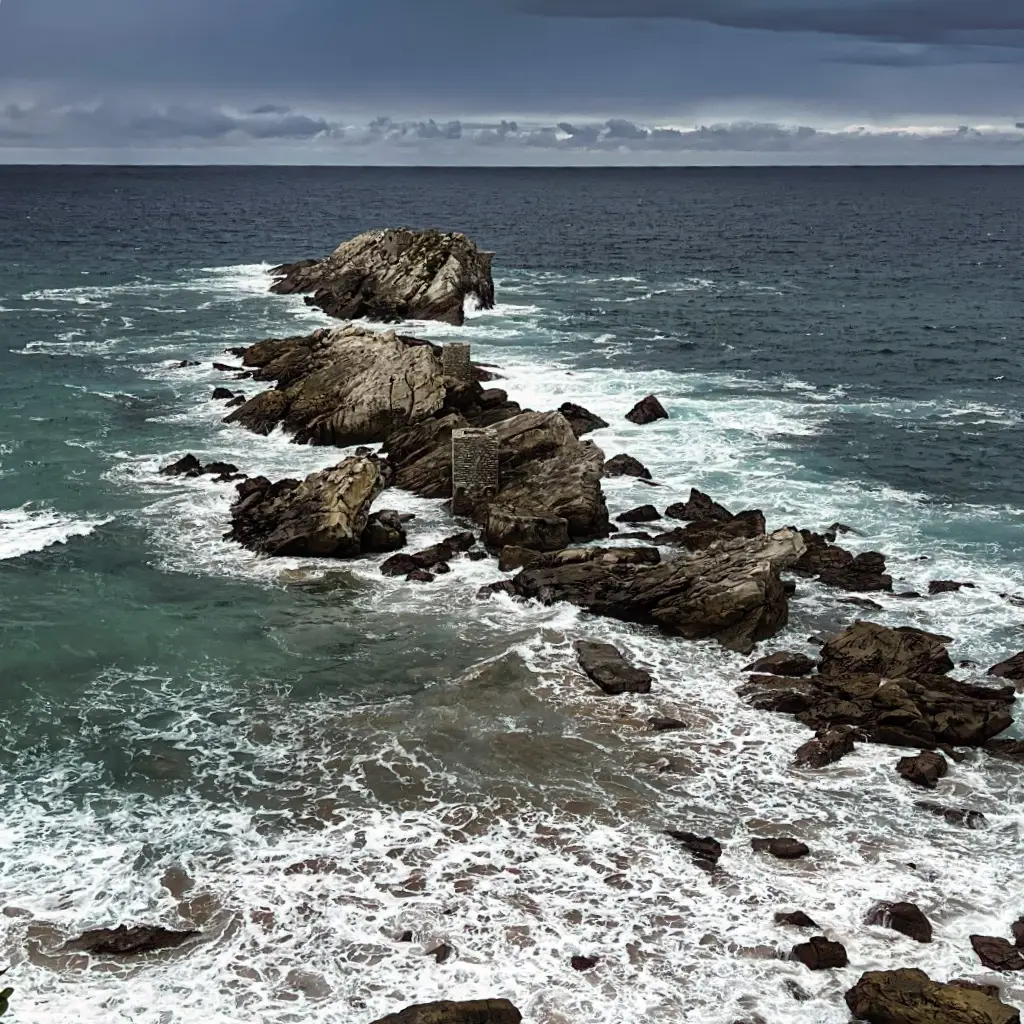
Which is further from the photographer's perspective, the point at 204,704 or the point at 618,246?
the point at 618,246

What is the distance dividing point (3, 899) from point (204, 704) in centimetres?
850

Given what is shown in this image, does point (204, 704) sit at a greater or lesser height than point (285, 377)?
lesser

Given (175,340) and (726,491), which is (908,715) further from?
(175,340)

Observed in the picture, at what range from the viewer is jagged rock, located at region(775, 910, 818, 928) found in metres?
23.5

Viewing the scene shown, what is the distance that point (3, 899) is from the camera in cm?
2412

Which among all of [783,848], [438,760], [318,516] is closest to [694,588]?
[438,760]

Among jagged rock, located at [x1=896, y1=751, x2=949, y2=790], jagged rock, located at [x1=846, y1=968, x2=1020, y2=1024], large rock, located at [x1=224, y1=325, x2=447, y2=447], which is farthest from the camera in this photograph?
large rock, located at [x1=224, y1=325, x2=447, y2=447]

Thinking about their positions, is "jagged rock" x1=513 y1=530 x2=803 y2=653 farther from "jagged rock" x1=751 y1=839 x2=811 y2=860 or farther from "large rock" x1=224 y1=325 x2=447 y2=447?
"large rock" x1=224 y1=325 x2=447 y2=447

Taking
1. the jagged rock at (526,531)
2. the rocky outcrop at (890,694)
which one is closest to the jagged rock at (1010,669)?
the rocky outcrop at (890,694)

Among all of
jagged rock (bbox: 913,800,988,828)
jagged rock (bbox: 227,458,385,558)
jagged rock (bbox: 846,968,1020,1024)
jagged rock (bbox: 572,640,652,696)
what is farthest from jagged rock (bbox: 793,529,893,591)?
jagged rock (bbox: 846,968,1020,1024)

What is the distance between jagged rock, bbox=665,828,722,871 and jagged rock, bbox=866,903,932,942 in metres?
3.32

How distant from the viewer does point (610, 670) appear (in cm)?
3303

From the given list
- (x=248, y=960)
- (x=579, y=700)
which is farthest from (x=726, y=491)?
(x=248, y=960)

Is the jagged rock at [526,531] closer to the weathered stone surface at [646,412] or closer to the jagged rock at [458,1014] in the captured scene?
the weathered stone surface at [646,412]
